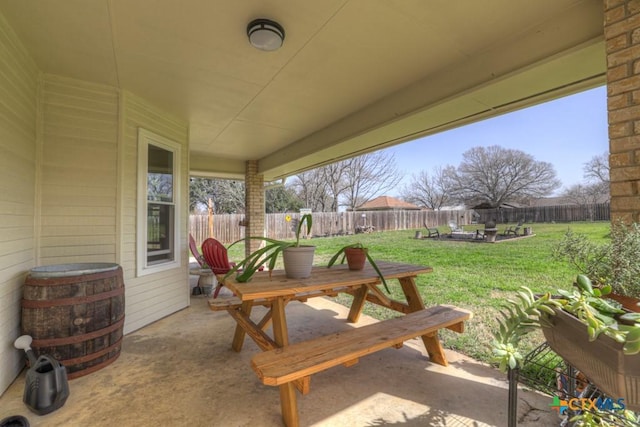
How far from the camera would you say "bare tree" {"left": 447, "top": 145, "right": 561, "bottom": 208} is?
19.5 metres

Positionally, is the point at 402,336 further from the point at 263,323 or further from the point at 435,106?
the point at 435,106

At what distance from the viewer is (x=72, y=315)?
2033 mm

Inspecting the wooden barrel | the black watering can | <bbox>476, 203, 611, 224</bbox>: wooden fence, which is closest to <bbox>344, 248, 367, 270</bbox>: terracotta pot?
the wooden barrel

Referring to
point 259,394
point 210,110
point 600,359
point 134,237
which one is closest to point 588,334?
point 600,359

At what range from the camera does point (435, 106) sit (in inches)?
103

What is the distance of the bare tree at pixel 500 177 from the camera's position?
1945 cm

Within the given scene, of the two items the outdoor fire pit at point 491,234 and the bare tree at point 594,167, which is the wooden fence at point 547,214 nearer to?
the bare tree at point 594,167

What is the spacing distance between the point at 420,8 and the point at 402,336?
2070mm

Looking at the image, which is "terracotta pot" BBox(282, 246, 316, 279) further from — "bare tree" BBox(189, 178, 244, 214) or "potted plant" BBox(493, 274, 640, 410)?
"bare tree" BBox(189, 178, 244, 214)

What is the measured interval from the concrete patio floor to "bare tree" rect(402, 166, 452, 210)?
80.1 feet

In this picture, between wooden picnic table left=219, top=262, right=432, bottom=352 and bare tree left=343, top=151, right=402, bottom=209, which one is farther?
bare tree left=343, top=151, right=402, bottom=209

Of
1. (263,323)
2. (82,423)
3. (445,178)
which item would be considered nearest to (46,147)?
(82,423)

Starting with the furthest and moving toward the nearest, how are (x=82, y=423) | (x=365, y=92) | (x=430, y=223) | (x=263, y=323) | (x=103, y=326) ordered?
(x=430, y=223) < (x=365, y=92) < (x=263, y=323) < (x=103, y=326) < (x=82, y=423)

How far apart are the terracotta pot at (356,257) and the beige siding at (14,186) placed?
8.02 feet
